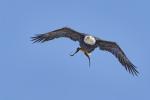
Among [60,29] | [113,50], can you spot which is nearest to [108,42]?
[113,50]

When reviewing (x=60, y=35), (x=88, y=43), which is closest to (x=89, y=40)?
(x=88, y=43)

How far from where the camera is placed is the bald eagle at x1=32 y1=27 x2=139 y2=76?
3381 centimetres

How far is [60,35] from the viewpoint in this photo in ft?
117

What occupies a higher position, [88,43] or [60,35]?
[60,35]

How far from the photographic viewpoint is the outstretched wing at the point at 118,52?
3528 centimetres

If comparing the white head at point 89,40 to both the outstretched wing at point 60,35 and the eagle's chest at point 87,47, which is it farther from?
the outstretched wing at point 60,35

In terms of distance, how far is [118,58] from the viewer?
3628 centimetres

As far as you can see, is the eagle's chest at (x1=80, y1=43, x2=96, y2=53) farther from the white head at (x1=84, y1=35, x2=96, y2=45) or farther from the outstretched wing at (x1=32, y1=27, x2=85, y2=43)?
the outstretched wing at (x1=32, y1=27, x2=85, y2=43)

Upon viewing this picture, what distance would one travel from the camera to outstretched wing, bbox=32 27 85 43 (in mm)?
34906

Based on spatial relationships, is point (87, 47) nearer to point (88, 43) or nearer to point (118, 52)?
point (88, 43)

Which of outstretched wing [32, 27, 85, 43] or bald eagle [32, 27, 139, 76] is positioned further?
outstretched wing [32, 27, 85, 43]

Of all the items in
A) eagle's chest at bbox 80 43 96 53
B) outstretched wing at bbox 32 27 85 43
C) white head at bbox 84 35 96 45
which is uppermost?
outstretched wing at bbox 32 27 85 43

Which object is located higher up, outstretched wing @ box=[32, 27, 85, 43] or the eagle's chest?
outstretched wing @ box=[32, 27, 85, 43]

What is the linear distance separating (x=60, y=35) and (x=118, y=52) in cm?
384
